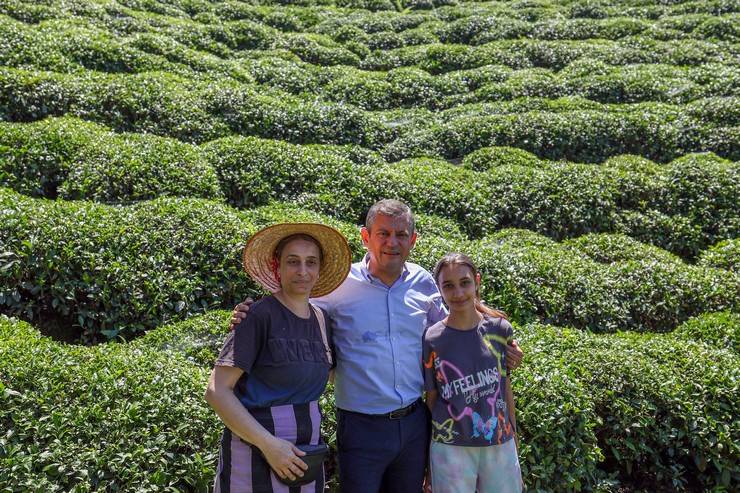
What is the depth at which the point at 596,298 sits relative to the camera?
23.5 feet

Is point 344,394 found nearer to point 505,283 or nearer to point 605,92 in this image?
point 505,283

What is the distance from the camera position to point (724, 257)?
27.4ft

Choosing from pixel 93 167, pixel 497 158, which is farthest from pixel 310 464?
pixel 497 158

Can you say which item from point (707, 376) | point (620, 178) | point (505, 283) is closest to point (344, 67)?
point (620, 178)

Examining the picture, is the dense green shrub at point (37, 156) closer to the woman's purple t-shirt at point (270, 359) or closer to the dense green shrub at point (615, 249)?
the woman's purple t-shirt at point (270, 359)

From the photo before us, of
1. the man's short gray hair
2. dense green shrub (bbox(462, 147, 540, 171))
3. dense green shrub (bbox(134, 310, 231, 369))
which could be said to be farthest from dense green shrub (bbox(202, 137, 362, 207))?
the man's short gray hair

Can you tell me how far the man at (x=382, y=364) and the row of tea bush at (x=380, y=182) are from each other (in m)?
4.40

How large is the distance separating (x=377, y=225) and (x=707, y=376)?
341cm

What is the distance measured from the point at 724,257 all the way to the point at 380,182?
415 cm

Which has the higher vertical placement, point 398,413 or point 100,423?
point 398,413

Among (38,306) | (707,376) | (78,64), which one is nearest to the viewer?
(707,376)

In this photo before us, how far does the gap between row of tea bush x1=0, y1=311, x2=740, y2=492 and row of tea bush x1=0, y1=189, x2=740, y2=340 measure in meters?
0.51

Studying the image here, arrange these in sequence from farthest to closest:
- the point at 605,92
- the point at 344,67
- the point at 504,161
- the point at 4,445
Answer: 1. the point at 344,67
2. the point at 605,92
3. the point at 504,161
4. the point at 4,445

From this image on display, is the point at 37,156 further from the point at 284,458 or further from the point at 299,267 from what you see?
the point at 284,458
